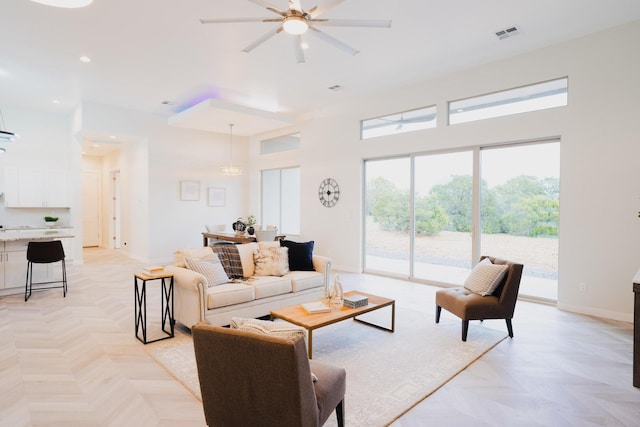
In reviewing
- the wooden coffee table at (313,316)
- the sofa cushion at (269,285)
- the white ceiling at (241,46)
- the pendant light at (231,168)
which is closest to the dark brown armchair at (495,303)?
the wooden coffee table at (313,316)

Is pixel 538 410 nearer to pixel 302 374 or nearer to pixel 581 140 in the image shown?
pixel 302 374

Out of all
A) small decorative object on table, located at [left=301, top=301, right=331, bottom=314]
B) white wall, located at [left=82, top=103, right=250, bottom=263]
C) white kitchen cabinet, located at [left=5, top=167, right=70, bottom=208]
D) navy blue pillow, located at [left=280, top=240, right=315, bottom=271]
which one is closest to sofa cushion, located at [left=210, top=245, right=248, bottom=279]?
navy blue pillow, located at [left=280, top=240, right=315, bottom=271]

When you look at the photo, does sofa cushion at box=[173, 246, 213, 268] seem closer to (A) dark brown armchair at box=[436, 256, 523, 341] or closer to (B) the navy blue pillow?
(B) the navy blue pillow

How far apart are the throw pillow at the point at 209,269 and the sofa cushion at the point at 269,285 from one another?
0.34 meters

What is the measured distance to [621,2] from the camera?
12.1ft

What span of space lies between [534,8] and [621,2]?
0.86m

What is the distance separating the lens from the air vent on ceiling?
13.9 ft

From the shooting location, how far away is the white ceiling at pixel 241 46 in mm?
3783

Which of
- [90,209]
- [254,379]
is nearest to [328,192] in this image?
[254,379]

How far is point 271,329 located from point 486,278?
2.84 meters

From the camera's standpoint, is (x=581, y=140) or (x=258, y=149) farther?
(x=258, y=149)

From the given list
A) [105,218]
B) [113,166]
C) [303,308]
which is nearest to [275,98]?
[303,308]

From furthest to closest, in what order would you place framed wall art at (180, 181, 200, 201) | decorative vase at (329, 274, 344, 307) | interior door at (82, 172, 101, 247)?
interior door at (82, 172, 101, 247)
framed wall art at (180, 181, 200, 201)
decorative vase at (329, 274, 344, 307)

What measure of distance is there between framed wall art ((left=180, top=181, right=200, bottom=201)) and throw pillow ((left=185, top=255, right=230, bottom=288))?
17.1 feet
